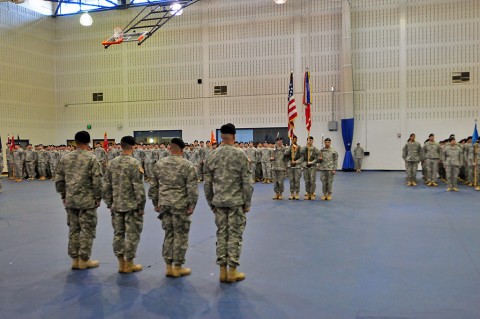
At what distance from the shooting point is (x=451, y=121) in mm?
19500

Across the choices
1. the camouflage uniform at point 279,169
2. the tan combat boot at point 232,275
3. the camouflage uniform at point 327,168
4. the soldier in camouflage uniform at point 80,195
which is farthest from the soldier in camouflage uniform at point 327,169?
the soldier in camouflage uniform at point 80,195

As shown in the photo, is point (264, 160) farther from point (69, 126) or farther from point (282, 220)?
point (69, 126)

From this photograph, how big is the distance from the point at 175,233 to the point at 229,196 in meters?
0.77

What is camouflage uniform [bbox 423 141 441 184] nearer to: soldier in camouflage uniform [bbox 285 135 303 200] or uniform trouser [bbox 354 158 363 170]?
soldier in camouflage uniform [bbox 285 135 303 200]

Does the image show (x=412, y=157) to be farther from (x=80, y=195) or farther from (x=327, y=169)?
(x=80, y=195)

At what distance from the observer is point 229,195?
187 inches

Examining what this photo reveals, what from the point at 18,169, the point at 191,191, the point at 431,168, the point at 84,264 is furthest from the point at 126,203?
the point at 18,169

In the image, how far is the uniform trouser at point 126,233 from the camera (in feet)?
16.4

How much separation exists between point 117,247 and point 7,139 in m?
19.9

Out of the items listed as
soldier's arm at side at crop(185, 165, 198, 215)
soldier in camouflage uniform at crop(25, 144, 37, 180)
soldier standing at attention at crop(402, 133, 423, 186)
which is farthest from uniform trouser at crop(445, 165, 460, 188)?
soldier in camouflage uniform at crop(25, 144, 37, 180)

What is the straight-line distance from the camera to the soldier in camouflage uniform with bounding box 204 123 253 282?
4.70 metres

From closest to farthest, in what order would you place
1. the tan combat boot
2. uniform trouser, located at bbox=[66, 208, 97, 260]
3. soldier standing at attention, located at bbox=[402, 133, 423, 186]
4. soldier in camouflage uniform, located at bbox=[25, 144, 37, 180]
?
the tan combat boot
uniform trouser, located at bbox=[66, 208, 97, 260]
soldier standing at attention, located at bbox=[402, 133, 423, 186]
soldier in camouflage uniform, located at bbox=[25, 144, 37, 180]

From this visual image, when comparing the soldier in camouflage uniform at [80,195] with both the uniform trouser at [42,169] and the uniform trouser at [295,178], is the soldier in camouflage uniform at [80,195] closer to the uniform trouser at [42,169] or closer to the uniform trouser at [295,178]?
the uniform trouser at [295,178]

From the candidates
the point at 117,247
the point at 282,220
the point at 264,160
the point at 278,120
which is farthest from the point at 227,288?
the point at 278,120
